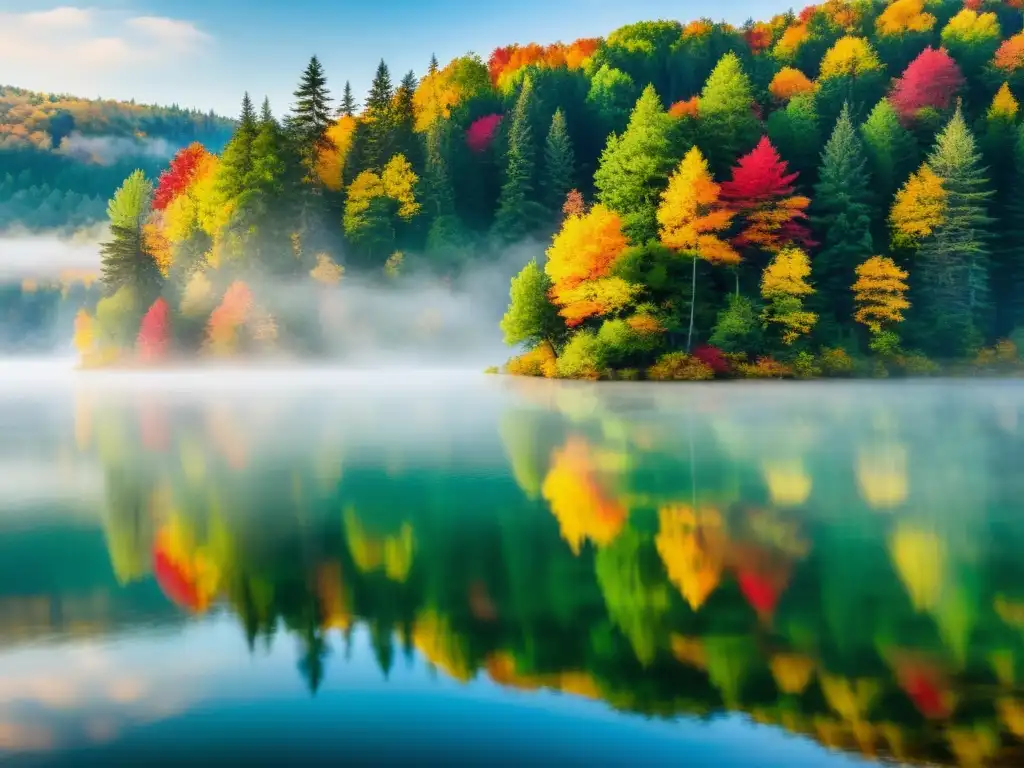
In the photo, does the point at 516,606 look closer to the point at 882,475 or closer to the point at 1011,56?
the point at 882,475

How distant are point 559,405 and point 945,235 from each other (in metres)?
27.6

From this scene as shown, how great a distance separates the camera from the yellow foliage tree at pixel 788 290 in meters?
42.3

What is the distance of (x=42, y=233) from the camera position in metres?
116

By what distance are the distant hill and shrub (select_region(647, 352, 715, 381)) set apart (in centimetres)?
9236

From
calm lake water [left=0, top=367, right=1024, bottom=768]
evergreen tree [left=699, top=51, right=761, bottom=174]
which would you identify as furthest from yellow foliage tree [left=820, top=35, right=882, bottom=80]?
calm lake water [left=0, top=367, right=1024, bottom=768]

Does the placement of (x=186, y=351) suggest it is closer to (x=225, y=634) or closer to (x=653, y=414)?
(x=653, y=414)

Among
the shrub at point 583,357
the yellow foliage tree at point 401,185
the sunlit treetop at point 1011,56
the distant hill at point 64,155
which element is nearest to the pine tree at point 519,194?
the yellow foliage tree at point 401,185

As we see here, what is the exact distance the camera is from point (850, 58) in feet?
229

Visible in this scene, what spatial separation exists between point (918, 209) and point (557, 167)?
1040 inches

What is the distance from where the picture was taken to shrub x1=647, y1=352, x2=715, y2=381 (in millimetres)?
41656

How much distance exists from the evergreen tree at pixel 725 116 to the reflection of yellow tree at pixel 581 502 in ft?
99.4

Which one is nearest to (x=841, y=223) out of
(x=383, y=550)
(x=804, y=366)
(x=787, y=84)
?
(x=804, y=366)

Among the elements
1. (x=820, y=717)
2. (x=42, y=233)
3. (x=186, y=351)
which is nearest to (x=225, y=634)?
(x=820, y=717)

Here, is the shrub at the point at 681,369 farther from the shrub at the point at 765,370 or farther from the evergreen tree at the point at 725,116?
the evergreen tree at the point at 725,116
